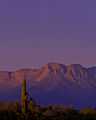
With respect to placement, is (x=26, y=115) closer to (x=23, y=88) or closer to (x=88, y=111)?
(x=23, y=88)

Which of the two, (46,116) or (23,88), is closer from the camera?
(23,88)

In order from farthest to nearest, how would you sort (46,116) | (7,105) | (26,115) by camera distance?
(7,105) → (46,116) → (26,115)

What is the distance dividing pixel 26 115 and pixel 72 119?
7269 mm

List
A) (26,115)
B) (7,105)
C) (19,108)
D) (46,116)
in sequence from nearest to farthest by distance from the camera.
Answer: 1. (26,115)
2. (46,116)
3. (19,108)
4. (7,105)

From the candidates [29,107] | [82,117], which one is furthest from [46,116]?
[82,117]

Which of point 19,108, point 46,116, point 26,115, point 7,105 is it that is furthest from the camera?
point 7,105

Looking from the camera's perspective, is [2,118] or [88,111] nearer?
[2,118]

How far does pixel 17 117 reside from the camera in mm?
45594

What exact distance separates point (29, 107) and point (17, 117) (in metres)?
1.53

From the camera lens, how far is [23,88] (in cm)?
4497

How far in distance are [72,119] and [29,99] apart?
640 centimetres

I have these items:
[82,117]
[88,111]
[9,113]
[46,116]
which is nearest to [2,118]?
[9,113]

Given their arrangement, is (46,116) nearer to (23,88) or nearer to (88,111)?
(23,88)

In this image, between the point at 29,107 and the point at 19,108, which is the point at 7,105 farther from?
the point at 29,107
